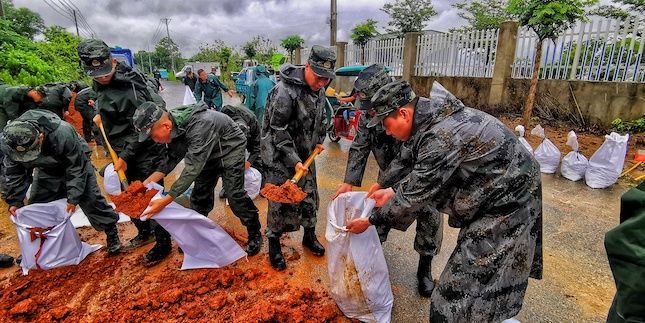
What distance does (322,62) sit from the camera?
2.66 m

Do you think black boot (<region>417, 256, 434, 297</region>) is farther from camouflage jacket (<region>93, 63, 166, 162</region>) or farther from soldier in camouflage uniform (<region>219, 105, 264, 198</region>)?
camouflage jacket (<region>93, 63, 166, 162</region>)

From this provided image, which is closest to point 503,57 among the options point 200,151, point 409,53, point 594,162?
point 409,53

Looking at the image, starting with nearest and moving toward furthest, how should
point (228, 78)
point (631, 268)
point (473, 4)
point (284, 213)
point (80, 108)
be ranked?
1. point (631, 268)
2. point (284, 213)
3. point (80, 108)
4. point (473, 4)
5. point (228, 78)

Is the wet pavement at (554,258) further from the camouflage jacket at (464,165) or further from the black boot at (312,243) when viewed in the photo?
the camouflage jacket at (464,165)

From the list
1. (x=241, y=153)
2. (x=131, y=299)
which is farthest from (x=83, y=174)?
(x=241, y=153)

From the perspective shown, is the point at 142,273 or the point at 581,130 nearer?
the point at 142,273

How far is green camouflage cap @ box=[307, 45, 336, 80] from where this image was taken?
2645 mm

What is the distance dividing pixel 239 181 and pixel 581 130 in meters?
6.64

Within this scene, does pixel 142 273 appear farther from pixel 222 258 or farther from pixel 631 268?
pixel 631 268

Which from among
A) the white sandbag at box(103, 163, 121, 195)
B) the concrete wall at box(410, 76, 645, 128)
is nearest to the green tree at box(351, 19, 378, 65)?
the concrete wall at box(410, 76, 645, 128)

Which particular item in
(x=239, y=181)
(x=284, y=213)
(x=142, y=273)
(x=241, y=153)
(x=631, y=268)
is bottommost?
(x=142, y=273)

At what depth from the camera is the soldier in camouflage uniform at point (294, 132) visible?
2.70 meters

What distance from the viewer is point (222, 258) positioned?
9.57ft

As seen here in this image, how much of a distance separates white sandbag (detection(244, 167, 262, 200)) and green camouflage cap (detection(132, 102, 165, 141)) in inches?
72.9
